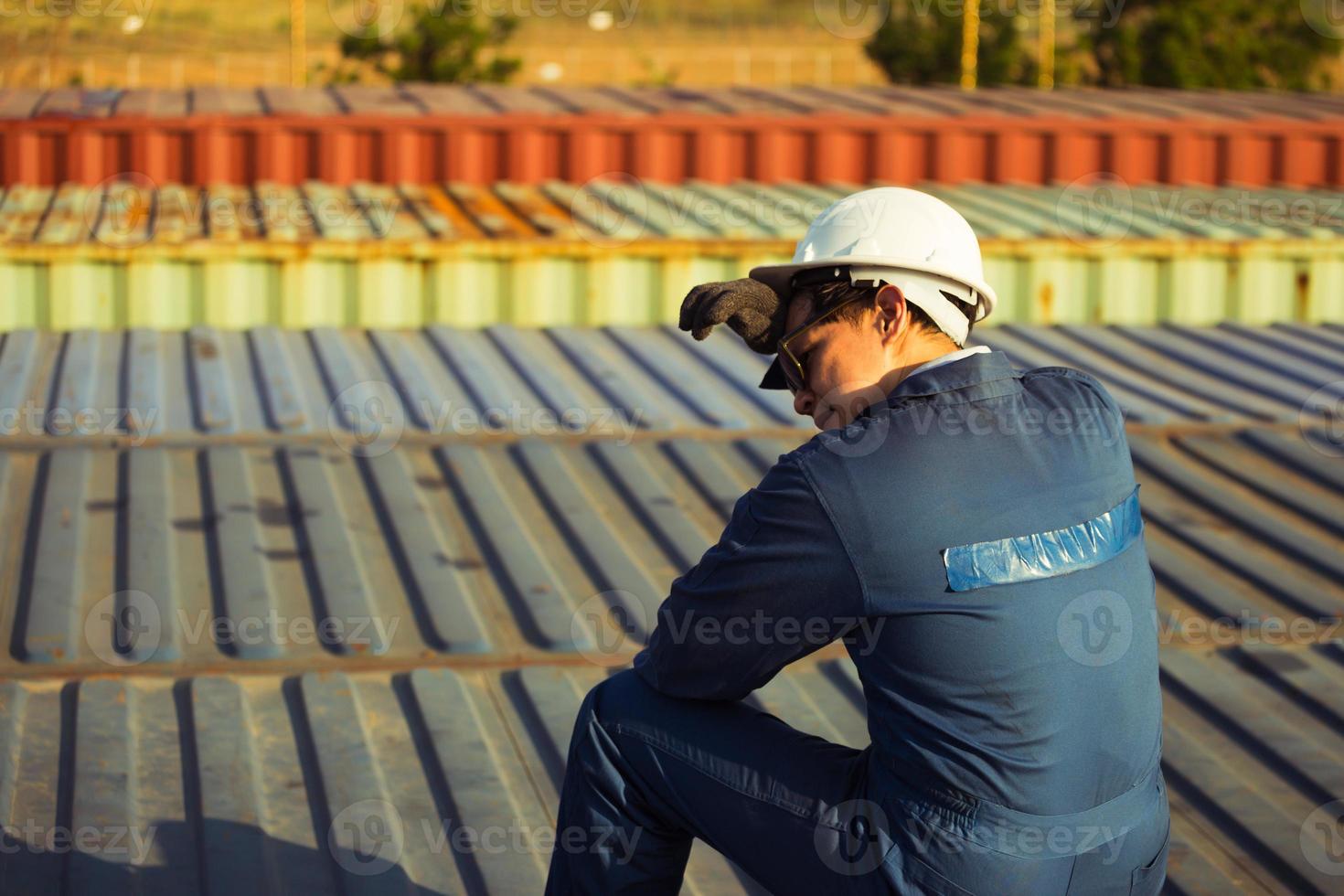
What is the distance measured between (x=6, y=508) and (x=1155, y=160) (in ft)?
28.6

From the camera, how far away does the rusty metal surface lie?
393 inches

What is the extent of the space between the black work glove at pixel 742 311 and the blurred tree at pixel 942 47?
29.2 meters

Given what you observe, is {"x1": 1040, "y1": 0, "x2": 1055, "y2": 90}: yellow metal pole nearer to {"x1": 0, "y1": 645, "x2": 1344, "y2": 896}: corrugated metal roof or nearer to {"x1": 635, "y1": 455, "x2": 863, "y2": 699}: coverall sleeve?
{"x1": 0, "y1": 645, "x2": 1344, "y2": 896}: corrugated metal roof

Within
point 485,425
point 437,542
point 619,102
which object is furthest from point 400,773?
point 619,102

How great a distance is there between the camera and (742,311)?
2.78m

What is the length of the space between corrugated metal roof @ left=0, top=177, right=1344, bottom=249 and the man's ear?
20.1 ft

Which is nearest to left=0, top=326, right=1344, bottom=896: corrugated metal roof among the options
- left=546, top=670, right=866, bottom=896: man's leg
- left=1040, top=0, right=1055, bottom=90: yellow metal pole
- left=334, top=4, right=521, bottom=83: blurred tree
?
left=546, top=670, right=866, bottom=896: man's leg

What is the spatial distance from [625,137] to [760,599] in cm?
844

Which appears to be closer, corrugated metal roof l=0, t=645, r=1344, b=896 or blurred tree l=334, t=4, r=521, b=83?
corrugated metal roof l=0, t=645, r=1344, b=896

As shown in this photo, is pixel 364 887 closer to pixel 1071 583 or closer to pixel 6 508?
pixel 1071 583

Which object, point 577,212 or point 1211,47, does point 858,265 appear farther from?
point 1211,47

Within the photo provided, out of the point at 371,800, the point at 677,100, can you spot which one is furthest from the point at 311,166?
the point at 371,800

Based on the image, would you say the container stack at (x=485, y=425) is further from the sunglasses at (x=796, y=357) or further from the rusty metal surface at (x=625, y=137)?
the sunglasses at (x=796, y=357)

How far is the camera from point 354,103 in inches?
439
